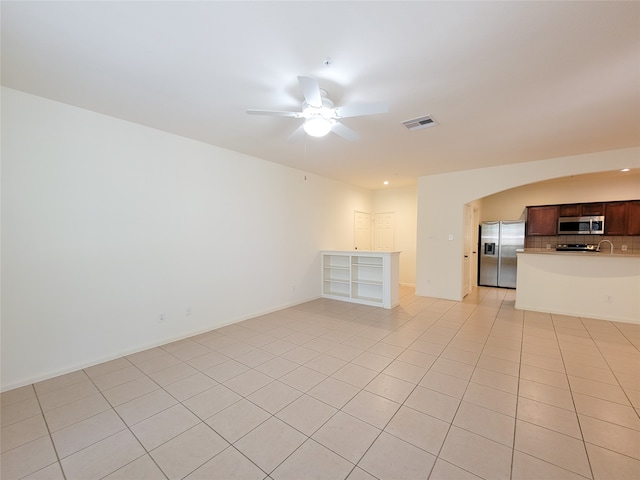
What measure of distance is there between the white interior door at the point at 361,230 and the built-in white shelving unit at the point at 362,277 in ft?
4.71

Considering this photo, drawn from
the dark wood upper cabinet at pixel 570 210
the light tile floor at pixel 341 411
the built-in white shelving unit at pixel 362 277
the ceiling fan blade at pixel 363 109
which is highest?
the ceiling fan blade at pixel 363 109

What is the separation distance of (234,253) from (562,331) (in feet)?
17.1

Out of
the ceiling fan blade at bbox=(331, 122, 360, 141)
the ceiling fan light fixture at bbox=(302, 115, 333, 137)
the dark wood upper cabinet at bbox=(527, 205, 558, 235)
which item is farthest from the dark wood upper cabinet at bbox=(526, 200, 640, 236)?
the ceiling fan light fixture at bbox=(302, 115, 333, 137)

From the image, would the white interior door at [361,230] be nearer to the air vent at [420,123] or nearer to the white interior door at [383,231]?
the white interior door at [383,231]

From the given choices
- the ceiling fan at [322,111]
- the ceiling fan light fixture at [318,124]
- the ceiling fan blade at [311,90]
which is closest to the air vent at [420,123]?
the ceiling fan at [322,111]

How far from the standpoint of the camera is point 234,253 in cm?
439

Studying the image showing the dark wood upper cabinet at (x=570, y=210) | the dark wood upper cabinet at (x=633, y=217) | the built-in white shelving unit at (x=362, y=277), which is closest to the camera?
the built-in white shelving unit at (x=362, y=277)

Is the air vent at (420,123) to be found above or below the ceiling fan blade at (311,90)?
above

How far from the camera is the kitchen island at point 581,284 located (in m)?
4.29

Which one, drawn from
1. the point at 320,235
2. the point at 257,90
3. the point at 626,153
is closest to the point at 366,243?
the point at 320,235

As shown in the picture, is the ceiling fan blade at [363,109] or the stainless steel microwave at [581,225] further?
the stainless steel microwave at [581,225]

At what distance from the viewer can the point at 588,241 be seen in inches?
250

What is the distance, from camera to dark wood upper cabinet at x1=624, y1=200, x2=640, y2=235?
224 inches

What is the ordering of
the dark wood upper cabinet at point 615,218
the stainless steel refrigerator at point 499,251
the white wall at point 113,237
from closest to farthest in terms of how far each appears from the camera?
1. the white wall at point 113,237
2. the dark wood upper cabinet at point 615,218
3. the stainless steel refrigerator at point 499,251
